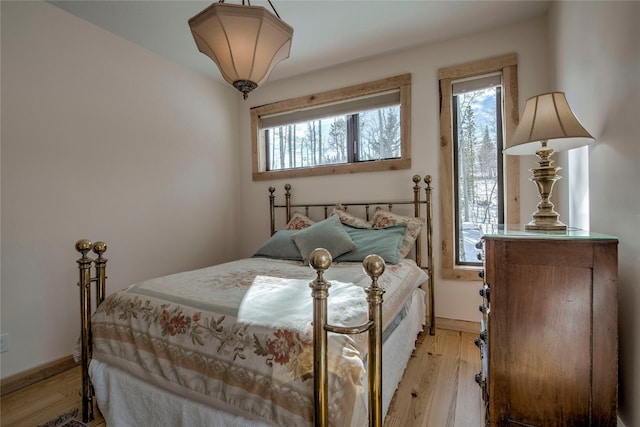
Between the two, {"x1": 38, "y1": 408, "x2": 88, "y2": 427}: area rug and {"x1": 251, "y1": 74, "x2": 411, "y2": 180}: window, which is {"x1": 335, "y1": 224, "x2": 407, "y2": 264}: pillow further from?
{"x1": 38, "y1": 408, "x2": 88, "y2": 427}: area rug

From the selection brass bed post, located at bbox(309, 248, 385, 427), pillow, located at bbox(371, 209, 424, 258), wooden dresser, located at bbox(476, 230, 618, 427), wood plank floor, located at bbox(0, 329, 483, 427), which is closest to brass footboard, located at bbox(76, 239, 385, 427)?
brass bed post, located at bbox(309, 248, 385, 427)

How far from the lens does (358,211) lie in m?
2.94

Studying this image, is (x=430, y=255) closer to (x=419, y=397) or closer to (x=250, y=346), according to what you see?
(x=419, y=397)

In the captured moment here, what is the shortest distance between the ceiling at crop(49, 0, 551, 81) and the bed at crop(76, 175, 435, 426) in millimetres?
1804

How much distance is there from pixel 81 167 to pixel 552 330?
297 cm

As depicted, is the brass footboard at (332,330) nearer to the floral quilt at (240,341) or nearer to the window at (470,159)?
the floral quilt at (240,341)

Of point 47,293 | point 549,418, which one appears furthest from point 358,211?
point 47,293

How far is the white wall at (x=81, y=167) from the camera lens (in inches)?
75.2

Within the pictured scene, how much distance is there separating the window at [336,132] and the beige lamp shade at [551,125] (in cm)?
136

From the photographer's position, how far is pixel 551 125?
127 cm

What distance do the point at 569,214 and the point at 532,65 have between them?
4.08ft

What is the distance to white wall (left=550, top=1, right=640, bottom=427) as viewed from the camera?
1025 millimetres

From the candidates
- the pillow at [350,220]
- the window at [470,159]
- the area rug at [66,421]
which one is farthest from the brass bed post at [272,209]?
the area rug at [66,421]

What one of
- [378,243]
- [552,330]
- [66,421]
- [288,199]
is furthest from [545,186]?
[66,421]
